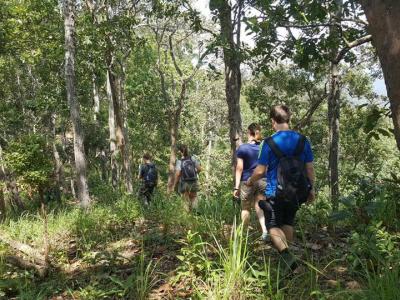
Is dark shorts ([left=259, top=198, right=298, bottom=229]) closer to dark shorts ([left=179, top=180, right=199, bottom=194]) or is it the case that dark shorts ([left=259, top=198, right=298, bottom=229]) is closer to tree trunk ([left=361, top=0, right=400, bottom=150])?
tree trunk ([left=361, top=0, right=400, bottom=150])

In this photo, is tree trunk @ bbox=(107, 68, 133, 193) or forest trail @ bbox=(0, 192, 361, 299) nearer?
forest trail @ bbox=(0, 192, 361, 299)

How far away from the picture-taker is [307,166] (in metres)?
4.23

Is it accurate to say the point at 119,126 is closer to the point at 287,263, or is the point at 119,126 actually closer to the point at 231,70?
the point at 231,70

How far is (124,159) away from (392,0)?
48.7 ft

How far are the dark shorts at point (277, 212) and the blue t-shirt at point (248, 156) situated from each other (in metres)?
1.89

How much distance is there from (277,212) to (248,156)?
2012 mm

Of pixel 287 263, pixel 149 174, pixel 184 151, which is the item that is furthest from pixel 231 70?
pixel 287 263

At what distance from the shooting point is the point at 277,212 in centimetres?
403

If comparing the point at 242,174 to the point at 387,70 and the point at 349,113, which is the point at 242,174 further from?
the point at 349,113

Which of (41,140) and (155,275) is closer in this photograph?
(155,275)

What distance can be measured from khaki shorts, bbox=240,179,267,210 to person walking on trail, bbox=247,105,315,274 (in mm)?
1415

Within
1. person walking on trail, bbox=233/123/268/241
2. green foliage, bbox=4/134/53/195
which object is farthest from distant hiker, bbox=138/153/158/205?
person walking on trail, bbox=233/123/268/241

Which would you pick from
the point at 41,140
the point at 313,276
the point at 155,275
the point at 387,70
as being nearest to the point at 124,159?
the point at 41,140

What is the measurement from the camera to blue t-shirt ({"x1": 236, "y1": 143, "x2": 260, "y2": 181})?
595 cm
